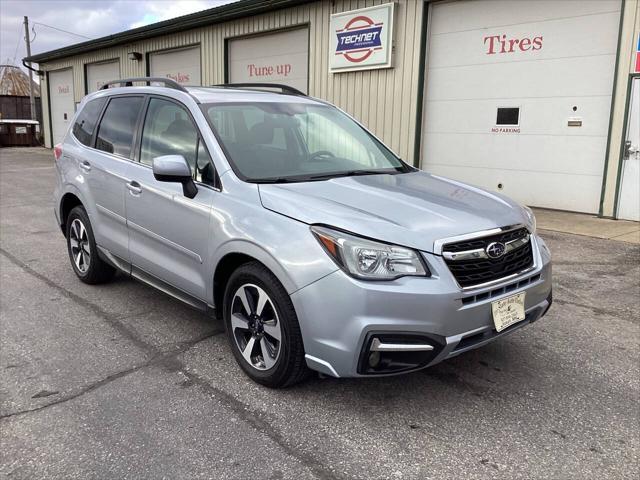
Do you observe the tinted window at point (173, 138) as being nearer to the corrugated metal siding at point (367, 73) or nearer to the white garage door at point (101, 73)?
the corrugated metal siding at point (367, 73)

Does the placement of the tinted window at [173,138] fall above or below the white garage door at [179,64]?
below

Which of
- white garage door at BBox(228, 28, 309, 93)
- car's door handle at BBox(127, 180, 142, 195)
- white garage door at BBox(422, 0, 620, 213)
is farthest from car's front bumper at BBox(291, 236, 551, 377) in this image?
white garage door at BBox(228, 28, 309, 93)

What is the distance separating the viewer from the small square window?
9711mm

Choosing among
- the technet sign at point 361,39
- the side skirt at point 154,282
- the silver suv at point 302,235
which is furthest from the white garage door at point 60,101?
the silver suv at point 302,235

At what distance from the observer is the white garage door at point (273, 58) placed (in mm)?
13273

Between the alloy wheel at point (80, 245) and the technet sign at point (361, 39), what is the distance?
25.0 ft

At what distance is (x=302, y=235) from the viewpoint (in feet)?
9.54

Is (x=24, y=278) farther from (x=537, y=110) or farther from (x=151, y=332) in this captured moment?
(x=537, y=110)

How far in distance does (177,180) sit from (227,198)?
0.36 m

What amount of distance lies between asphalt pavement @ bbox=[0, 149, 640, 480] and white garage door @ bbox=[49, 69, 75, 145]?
2227 cm

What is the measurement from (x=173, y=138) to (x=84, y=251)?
1882mm

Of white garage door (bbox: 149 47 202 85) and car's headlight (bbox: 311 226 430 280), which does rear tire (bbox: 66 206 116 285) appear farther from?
white garage door (bbox: 149 47 202 85)

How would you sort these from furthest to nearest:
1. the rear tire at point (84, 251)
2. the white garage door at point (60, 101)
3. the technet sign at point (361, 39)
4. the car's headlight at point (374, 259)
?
the white garage door at point (60, 101), the technet sign at point (361, 39), the rear tire at point (84, 251), the car's headlight at point (374, 259)

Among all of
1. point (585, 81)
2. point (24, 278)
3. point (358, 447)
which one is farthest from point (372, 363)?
point (585, 81)
